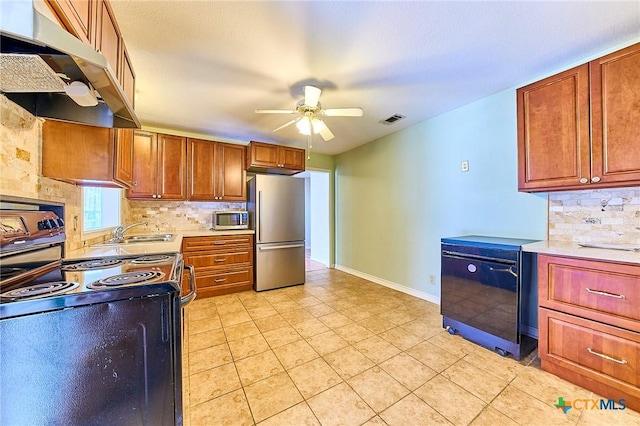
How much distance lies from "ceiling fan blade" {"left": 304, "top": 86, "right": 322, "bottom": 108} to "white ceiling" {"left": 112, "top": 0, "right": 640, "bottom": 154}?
7.3 inches

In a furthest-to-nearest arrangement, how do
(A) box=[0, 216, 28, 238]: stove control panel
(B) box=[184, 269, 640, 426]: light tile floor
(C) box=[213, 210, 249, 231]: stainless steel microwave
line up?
(C) box=[213, 210, 249, 231]: stainless steel microwave
(B) box=[184, 269, 640, 426]: light tile floor
(A) box=[0, 216, 28, 238]: stove control panel

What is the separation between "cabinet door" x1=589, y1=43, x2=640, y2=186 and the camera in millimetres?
1569

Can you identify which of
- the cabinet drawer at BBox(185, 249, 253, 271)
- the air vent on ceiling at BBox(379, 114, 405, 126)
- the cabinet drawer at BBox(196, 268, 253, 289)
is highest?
the air vent on ceiling at BBox(379, 114, 405, 126)

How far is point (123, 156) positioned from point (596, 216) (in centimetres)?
392

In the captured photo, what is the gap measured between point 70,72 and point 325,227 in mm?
4457

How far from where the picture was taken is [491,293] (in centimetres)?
202

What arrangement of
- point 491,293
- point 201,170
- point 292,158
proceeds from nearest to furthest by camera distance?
point 491,293
point 201,170
point 292,158

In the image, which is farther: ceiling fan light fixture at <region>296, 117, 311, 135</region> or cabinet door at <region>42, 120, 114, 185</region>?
ceiling fan light fixture at <region>296, 117, 311, 135</region>

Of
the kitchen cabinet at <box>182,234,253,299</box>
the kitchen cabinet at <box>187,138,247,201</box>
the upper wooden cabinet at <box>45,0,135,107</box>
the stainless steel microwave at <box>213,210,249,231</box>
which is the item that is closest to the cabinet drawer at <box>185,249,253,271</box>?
the kitchen cabinet at <box>182,234,253,299</box>

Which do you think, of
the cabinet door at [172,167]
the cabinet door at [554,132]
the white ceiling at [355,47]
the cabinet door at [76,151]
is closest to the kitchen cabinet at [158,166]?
the cabinet door at [172,167]

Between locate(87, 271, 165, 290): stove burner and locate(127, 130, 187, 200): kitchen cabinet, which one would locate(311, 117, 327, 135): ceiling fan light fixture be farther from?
locate(127, 130, 187, 200): kitchen cabinet

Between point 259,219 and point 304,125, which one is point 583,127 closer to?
point 304,125

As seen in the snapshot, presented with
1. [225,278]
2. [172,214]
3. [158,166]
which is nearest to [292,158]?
[158,166]

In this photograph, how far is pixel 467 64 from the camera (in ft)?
6.47
